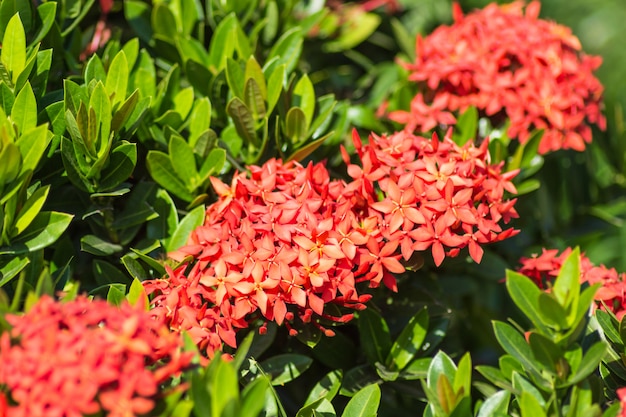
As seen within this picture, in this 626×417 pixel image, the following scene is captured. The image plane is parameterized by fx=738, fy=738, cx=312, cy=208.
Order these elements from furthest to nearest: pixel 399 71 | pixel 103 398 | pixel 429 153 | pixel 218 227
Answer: pixel 399 71, pixel 429 153, pixel 218 227, pixel 103 398

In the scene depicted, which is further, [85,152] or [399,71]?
[399,71]

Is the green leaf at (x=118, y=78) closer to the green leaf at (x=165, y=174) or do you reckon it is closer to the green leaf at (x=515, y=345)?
the green leaf at (x=165, y=174)

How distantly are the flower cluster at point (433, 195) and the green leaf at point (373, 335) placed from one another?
0.72ft

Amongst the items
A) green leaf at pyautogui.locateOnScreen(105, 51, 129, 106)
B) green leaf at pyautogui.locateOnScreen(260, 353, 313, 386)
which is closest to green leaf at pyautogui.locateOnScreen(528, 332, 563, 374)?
green leaf at pyautogui.locateOnScreen(260, 353, 313, 386)

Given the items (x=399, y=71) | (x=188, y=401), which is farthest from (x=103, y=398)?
(x=399, y=71)

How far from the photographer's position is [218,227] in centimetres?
145

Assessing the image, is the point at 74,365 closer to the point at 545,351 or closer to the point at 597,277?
the point at 545,351

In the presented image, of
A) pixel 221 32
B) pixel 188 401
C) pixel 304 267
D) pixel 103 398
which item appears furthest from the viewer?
pixel 221 32

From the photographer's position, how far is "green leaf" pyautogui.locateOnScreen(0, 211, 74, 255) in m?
1.37

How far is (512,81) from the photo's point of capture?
1.91 metres

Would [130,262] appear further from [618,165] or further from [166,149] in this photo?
[618,165]

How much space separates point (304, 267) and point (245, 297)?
123 millimetres

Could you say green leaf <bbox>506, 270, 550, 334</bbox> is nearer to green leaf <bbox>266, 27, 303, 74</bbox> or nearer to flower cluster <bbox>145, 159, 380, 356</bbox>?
flower cluster <bbox>145, 159, 380, 356</bbox>

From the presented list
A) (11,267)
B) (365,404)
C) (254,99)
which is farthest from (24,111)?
(365,404)
